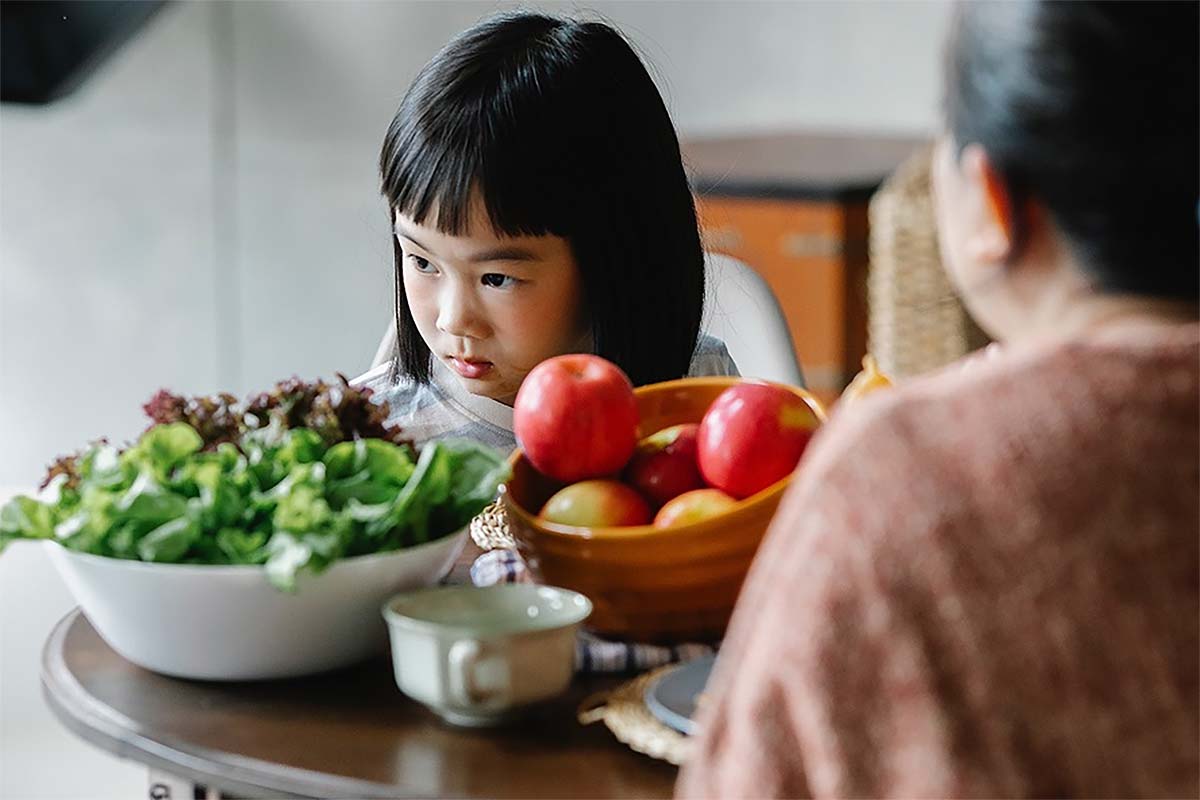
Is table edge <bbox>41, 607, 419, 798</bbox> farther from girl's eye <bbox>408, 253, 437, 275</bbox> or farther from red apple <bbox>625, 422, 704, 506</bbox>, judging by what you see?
girl's eye <bbox>408, 253, 437, 275</bbox>

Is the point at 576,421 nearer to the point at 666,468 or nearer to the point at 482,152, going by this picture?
the point at 666,468

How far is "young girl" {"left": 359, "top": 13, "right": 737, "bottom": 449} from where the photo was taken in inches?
62.8

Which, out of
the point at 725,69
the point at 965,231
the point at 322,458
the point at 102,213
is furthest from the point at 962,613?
the point at 725,69

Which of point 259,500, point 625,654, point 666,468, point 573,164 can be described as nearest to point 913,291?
point 573,164

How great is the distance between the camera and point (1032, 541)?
0.72 meters

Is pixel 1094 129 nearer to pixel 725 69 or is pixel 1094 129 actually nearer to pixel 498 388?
pixel 498 388

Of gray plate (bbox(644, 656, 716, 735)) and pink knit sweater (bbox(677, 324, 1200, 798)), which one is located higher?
pink knit sweater (bbox(677, 324, 1200, 798))

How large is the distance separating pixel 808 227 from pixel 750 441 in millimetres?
2787

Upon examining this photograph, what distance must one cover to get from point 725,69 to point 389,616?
3.40 m

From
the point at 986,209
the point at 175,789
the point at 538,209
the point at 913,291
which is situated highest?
the point at 986,209

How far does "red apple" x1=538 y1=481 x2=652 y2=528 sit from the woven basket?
232cm

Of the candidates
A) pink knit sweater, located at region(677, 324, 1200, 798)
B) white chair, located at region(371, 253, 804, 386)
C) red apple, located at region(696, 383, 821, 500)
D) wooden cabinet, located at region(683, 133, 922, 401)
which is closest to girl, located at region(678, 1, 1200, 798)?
pink knit sweater, located at region(677, 324, 1200, 798)

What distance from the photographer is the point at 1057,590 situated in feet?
2.37

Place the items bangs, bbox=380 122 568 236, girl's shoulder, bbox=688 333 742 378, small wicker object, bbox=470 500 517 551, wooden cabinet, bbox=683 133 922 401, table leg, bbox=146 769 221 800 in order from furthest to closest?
wooden cabinet, bbox=683 133 922 401 < girl's shoulder, bbox=688 333 742 378 < bangs, bbox=380 122 568 236 < small wicker object, bbox=470 500 517 551 < table leg, bbox=146 769 221 800
